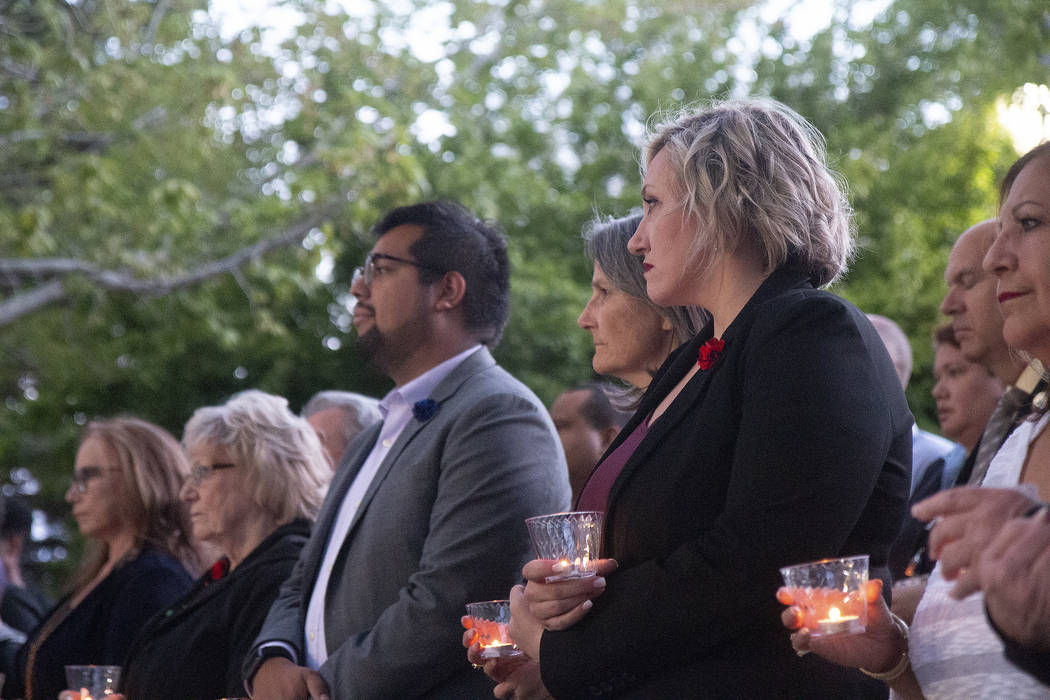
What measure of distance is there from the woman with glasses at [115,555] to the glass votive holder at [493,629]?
2.94m

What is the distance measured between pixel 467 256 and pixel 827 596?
2.86 m

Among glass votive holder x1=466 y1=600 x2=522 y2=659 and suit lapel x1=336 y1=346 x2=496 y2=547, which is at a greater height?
suit lapel x1=336 y1=346 x2=496 y2=547

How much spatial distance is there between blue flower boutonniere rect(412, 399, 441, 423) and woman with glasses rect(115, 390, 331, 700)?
1.16m

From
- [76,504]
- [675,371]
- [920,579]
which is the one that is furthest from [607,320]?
[76,504]

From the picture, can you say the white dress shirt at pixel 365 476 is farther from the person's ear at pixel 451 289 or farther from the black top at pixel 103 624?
the black top at pixel 103 624

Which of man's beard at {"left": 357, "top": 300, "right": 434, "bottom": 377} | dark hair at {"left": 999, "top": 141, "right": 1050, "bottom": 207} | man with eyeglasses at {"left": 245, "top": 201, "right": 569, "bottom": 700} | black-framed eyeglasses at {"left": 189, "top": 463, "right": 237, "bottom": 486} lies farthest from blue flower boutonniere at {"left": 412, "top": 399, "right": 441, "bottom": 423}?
dark hair at {"left": 999, "top": 141, "right": 1050, "bottom": 207}

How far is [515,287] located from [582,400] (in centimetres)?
1107

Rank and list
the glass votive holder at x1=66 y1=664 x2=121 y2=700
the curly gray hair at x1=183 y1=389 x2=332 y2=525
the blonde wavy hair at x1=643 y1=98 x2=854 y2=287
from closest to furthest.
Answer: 1. the blonde wavy hair at x1=643 y1=98 x2=854 y2=287
2. the glass votive holder at x1=66 y1=664 x2=121 y2=700
3. the curly gray hair at x1=183 y1=389 x2=332 y2=525

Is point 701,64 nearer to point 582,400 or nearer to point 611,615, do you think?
point 582,400

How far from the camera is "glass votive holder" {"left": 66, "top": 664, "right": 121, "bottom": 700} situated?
4637 mm

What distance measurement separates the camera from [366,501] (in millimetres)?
4328

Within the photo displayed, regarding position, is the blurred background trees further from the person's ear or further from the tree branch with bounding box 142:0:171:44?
the person's ear

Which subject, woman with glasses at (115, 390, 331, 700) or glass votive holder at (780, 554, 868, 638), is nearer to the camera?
glass votive holder at (780, 554, 868, 638)

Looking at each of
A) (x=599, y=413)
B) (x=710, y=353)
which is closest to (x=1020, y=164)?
(x=710, y=353)
